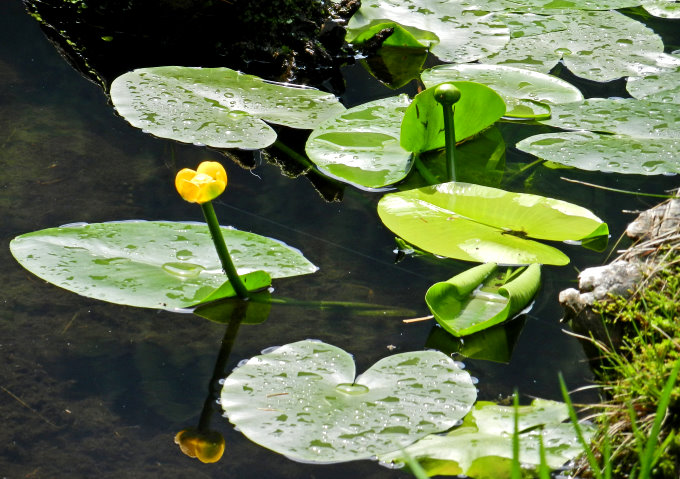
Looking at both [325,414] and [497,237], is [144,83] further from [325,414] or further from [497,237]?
[325,414]

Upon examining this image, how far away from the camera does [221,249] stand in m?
1.54

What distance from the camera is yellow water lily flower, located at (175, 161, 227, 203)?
1441 millimetres

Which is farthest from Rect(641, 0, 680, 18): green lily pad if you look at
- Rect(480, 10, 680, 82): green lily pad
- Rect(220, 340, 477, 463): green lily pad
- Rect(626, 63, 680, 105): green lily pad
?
Rect(220, 340, 477, 463): green lily pad

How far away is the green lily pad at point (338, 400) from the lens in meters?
1.26

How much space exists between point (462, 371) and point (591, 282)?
0.37 metres

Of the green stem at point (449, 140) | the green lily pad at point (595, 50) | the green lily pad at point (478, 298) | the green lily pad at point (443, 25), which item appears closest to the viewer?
the green lily pad at point (478, 298)

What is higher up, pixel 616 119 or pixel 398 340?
pixel 616 119

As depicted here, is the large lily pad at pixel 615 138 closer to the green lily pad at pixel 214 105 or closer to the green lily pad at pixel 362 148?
the green lily pad at pixel 362 148

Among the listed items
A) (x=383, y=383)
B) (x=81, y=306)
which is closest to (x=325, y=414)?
(x=383, y=383)

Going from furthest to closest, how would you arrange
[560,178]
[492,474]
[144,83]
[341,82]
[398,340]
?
1. [341,82]
2. [144,83]
3. [560,178]
4. [398,340]
5. [492,474]

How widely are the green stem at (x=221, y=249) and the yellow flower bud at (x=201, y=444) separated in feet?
1.14

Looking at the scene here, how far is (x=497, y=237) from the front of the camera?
1.85 m

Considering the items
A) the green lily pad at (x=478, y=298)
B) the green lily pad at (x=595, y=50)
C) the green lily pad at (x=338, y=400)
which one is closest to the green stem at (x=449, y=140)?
the green lily pad at (x=478, y=298)

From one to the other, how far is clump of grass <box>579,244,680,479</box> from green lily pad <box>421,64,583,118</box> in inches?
36.2
